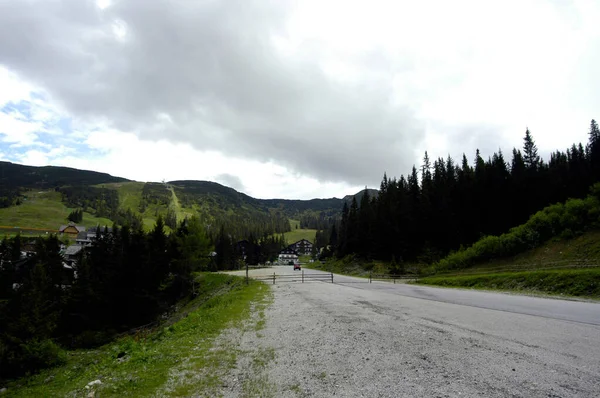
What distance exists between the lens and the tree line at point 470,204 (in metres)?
63.7

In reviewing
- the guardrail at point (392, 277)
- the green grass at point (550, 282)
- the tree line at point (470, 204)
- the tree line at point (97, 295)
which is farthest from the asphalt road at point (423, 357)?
the tree line at point (470, 204)

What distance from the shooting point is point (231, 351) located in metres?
10.0

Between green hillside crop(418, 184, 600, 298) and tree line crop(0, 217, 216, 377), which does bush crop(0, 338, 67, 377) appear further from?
green hillside crop(418, 184, 600, 298)

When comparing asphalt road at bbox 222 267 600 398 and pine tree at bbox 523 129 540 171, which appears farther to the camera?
pine tree at bbox 523 129 540 171

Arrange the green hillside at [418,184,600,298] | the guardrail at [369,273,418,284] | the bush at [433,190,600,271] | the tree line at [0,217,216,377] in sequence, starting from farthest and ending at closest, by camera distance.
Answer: the guardrail at [369,273,418,284] < the bush at [433,190,600,271] < the green hillside at [418,184,600,298] < the tree line at [0,217,216,377]

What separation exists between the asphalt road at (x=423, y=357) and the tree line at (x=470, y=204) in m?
56.9

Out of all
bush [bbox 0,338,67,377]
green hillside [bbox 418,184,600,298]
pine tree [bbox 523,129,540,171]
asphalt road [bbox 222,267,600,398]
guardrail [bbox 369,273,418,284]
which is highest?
pine tree [bbox 523,129,540,171]

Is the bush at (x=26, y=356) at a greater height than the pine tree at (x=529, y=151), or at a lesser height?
lesser

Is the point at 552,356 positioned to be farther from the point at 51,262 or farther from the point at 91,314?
the point at 51,262

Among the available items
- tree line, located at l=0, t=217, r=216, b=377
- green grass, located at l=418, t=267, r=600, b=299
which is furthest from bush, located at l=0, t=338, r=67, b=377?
green grass, located at l=418, t=267, r=600, b=299

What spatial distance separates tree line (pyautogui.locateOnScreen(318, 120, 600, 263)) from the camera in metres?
63.7

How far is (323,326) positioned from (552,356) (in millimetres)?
7514

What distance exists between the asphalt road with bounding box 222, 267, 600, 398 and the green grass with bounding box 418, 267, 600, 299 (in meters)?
12.5

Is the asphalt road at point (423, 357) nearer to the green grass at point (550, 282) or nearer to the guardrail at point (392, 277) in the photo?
the green grass at point (550, 282)
